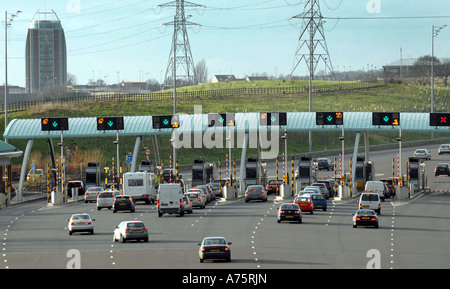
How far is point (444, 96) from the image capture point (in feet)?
565

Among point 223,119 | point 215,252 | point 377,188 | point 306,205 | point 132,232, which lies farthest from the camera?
point 223,119

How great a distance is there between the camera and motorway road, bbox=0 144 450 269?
36.5 meters

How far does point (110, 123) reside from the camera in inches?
3061

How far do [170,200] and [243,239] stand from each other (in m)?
13.6

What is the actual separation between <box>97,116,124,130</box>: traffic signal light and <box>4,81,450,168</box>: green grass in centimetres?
3344

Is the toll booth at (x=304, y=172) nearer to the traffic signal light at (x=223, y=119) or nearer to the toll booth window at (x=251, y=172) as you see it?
the toll booth window at (x=251, y=172)

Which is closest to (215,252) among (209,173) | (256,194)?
(256,194)

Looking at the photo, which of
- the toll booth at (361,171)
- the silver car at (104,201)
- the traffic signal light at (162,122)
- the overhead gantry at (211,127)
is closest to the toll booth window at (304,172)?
the overhead gantry at (211,127)

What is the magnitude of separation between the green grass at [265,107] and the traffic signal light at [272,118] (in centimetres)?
3450

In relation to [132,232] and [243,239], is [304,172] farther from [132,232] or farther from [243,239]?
[132,232]

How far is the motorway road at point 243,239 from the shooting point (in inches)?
1436

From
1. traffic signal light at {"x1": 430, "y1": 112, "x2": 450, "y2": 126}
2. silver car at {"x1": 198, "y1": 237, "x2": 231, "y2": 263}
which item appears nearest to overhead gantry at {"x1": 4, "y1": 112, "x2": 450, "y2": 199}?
traffic signal light at {"x1": 430, "y1": 112, "x2": 450, "y2": 126}

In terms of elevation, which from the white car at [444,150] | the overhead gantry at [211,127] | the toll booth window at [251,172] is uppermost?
the overhead gantry at [211,127]
